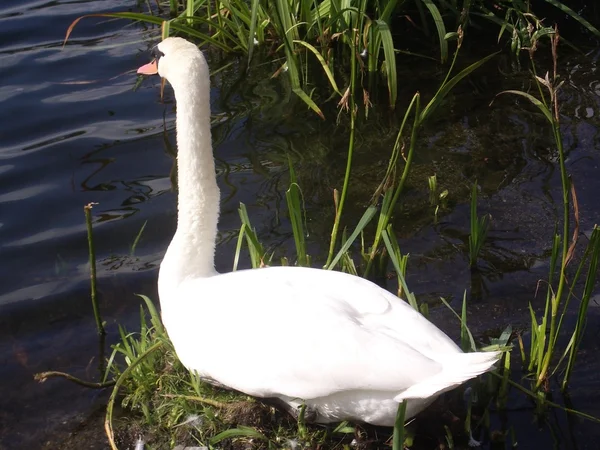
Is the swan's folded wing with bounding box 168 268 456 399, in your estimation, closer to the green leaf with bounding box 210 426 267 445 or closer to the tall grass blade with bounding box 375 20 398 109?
the green leaf with bounding box 210 426 267 445

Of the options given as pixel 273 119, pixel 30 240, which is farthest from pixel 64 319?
pixel 273 119

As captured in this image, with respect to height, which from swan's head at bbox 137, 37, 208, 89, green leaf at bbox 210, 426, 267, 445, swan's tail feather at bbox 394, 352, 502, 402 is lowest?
green leaf at bbox 210, 426, 267, 445

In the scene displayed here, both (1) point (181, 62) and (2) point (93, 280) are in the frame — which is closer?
(1) point (181, 62)

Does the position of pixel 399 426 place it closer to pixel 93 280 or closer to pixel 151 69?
pixel 93 280

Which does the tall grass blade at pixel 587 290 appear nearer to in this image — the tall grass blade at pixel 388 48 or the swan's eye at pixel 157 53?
the swan's eye at pixel 157 53

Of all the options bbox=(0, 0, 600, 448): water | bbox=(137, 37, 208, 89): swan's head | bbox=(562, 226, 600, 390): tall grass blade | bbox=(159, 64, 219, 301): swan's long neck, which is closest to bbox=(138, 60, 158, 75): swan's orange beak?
bbox=(137, 37, 208, 89): swan's head

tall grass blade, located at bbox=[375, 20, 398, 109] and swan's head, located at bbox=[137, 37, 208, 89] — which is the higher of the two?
swan's head, located at bbox=[137, 37, 208, 89]

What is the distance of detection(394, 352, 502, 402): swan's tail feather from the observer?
114 inches

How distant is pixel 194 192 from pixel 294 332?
950 mm

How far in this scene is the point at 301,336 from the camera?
323cm

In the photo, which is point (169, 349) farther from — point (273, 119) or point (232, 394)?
point (273, 119)

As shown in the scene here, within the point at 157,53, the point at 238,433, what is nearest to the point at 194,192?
the point at 157,53

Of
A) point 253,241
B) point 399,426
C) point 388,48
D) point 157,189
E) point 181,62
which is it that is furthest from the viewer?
point 157,189

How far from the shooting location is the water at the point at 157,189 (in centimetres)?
433
